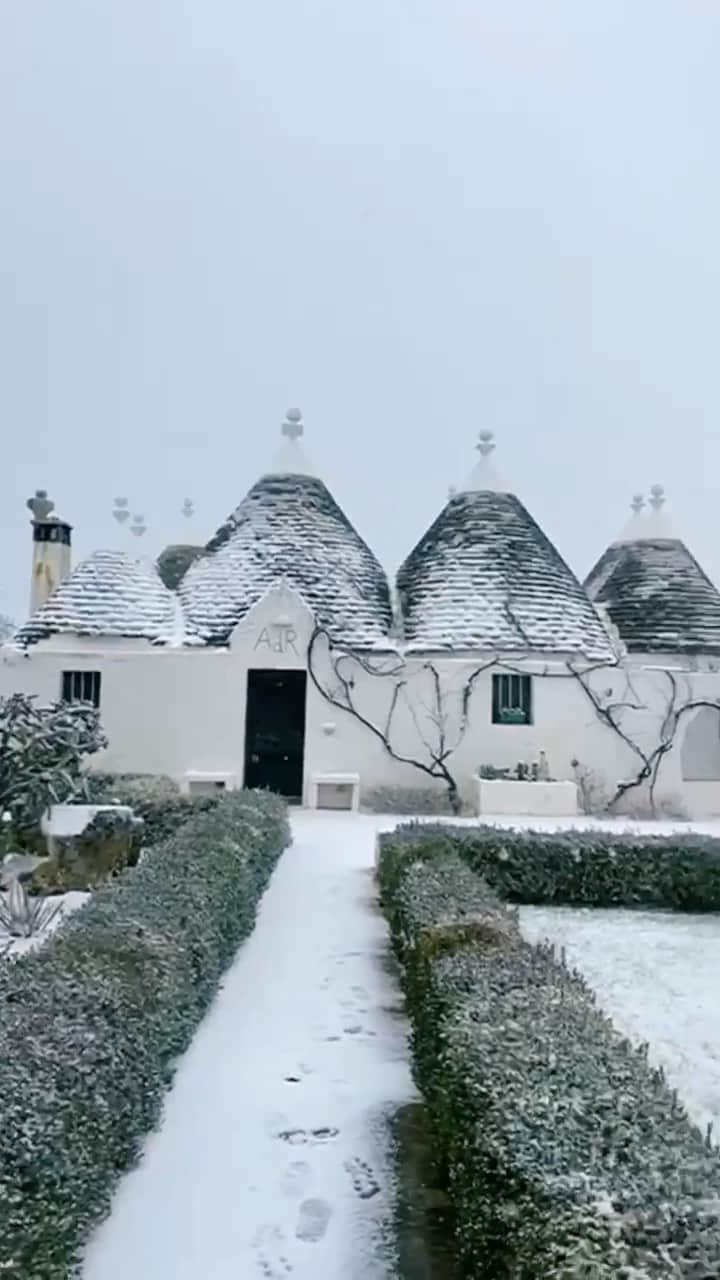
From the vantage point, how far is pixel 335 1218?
4141mm

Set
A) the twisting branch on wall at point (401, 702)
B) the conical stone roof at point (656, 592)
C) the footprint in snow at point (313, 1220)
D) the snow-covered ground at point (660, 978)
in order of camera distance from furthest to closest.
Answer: the conical stone roof at point (656, 592) < the twisting branch on wall at point (401, 702) < the snow-covered ground at point (660, 978) < the footprint in snow at point (313, 1220)

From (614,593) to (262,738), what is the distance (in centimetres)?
942

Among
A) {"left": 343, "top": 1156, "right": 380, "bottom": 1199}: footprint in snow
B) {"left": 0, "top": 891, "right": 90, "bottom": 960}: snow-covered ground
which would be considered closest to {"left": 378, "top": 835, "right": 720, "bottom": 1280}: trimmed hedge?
{"left": 343, "top": 1156, "right": 380, "bottom": 1199}: footprint in snow

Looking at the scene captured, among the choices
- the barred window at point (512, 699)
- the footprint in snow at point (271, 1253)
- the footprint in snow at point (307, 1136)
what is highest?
the barred window at point (512, 699)

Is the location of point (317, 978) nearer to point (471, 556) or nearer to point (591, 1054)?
point (591, 1054)

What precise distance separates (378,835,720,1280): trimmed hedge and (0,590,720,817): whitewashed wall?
14272mm

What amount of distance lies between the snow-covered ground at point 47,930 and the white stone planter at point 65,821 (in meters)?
1.07

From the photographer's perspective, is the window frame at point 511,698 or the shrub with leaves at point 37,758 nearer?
the shrub with leaves at point 37,758

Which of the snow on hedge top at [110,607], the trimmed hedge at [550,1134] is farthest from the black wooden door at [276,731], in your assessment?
the trimmed hedge at [550,1134]

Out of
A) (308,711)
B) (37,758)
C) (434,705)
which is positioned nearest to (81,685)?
(308,711)

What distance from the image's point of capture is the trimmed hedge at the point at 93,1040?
3049 millimetres

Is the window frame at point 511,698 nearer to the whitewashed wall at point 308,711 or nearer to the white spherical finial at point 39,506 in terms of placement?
the whitewashed wall at point 308,711

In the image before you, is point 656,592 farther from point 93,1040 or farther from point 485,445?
point 93,1040

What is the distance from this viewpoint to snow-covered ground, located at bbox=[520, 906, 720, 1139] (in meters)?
5.97
